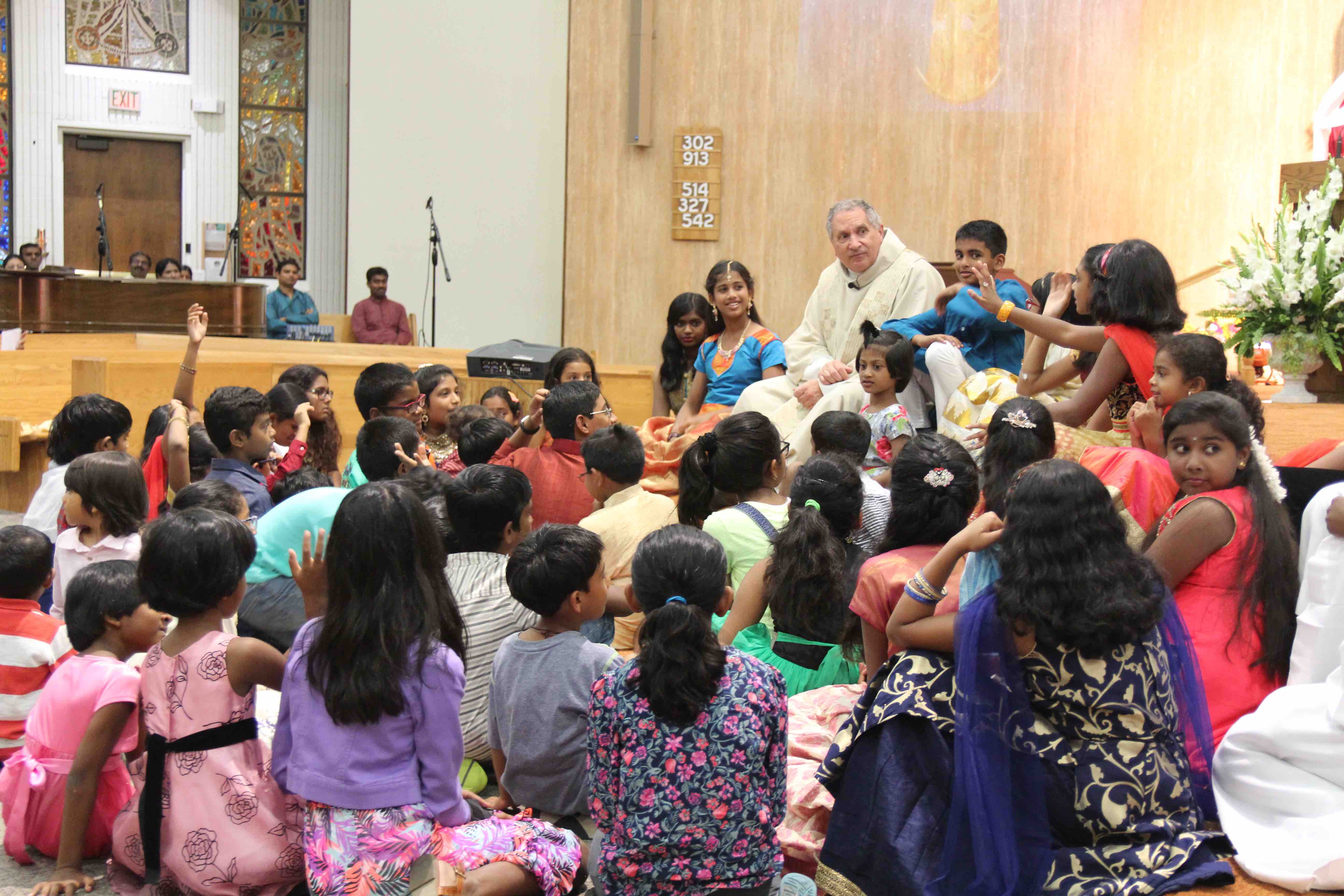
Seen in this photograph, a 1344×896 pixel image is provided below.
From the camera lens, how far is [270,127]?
1386 cm

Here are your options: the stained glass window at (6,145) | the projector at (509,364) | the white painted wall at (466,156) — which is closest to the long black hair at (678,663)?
the projector at (509,364)

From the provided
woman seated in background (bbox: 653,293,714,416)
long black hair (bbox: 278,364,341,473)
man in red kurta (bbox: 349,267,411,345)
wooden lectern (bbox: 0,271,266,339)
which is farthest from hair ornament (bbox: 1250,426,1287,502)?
wooden lectern (bbox: 0,271,266,339)

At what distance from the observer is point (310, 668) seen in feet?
7.42

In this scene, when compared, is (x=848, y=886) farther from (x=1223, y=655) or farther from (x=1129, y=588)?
(x=1223, y=655)

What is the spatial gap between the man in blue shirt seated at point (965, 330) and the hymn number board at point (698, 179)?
4620 mm

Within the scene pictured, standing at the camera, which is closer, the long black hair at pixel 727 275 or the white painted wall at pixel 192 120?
the long black hair at pixel 727 275

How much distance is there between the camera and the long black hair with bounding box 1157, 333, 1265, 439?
3154 millimetres

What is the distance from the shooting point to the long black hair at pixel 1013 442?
2.89 m

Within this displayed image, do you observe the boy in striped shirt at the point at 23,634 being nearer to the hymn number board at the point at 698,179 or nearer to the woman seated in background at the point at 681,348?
the woman seated in background at the point at 681,348

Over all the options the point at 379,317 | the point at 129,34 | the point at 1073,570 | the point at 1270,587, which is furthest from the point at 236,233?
the point at 1073,570

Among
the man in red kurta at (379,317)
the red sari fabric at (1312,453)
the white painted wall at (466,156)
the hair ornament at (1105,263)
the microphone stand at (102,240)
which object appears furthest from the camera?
the microphone stand at (102,240)

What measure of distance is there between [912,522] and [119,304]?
32.5ft

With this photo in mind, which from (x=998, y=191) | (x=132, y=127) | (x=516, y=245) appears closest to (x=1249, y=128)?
(x=998, y=191)

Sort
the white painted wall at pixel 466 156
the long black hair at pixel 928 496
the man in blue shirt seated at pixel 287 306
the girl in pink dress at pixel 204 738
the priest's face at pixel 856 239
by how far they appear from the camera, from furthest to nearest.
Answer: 1. the man in blue shirt seated at pixel 287 306
2. the white painted wall at pixel 466 156
3. the priest's face at pixel 856 239
4. the long black hair at pixel 928 496
5. the girl in pink dress at pixel 204 738
